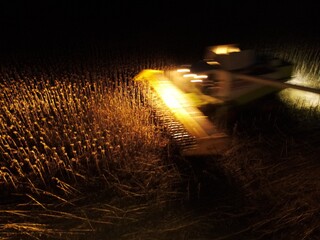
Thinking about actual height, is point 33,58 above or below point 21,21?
below

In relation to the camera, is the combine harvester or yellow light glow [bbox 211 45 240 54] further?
yellow light glow [bbox 211 45 240 54]

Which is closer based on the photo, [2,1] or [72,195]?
[72,195]

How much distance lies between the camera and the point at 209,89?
6285 mm

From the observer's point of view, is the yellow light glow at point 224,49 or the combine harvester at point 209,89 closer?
the combine harvester at point 209,89

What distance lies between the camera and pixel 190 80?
21.6 feet

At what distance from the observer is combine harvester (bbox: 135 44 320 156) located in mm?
4592

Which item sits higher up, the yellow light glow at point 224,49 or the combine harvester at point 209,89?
the yellow light glow at point 224,49

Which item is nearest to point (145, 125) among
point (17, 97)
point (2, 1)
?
point (17, 97)

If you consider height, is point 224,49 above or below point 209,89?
above

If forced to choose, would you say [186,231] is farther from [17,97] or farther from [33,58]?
[33,58]

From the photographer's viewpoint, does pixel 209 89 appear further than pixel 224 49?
No

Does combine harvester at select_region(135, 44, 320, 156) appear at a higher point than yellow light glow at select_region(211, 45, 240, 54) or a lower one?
lower

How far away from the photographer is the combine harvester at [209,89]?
15.1 ft

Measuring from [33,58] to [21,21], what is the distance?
14.6 feet
